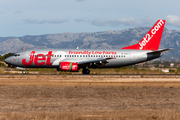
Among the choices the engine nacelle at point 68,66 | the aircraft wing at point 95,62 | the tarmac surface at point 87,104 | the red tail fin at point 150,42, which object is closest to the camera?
the tarmac surface at point 87,104

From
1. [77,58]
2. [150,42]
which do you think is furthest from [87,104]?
[150,42]

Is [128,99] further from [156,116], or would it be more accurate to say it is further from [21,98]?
[21,98]

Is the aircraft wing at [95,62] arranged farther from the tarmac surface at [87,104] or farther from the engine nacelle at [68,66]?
the tarmac surface at [87,104]

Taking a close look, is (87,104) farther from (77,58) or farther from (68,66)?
(77,58)

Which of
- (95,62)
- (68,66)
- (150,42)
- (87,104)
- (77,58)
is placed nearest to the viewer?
(87,104)

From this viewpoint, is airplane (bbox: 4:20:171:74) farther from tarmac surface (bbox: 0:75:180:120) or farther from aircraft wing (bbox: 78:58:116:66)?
tarmac surface (bbox: 0:75:180:120)

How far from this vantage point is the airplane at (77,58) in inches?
1523

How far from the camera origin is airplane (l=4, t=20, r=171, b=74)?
1523 inches

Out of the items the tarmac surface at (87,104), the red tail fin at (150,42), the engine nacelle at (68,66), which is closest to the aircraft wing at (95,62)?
the engine nacelle at (68,66)

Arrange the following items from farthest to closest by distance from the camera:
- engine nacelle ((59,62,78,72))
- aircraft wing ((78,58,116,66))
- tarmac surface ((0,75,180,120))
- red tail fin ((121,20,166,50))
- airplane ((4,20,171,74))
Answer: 1. red tail fin ((121,20,166,50))
2. airplane ((4,20,171,74))
3. aircraft wing ((78,58,116,66))
4. engine nacelle ((59,62,78,72))
5. tarmac surface ((0,75,180,120))

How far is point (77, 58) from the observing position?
129ft

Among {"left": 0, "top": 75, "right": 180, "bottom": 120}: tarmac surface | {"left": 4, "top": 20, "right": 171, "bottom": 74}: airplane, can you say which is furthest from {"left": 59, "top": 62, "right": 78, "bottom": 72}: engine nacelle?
{"left": 0, "top": 75, "right": 180, "bottom": 120}: tarmac surface

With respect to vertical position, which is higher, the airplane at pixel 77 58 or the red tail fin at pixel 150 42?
the red tail fin at pixel 150 42

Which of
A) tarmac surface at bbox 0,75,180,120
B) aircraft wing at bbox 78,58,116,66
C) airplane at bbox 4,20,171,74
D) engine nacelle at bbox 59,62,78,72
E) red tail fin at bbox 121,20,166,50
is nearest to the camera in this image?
tarmac surface at bbox 0,75,180,120
